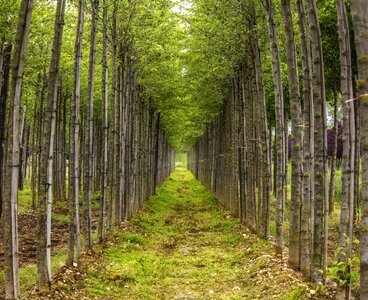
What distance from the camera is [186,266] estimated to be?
34.8ft

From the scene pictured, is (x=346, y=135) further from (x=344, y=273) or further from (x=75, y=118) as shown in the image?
(x=75, y=118)

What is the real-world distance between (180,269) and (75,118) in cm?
453

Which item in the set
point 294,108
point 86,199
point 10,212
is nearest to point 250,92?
point 294,108

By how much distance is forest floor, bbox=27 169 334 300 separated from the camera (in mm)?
7664

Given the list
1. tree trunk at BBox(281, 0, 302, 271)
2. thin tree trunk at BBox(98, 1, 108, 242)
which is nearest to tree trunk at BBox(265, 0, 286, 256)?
tree trunk at BBox(281, 0, 302, 271)

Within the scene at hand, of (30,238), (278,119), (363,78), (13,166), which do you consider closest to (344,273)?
(363,78)

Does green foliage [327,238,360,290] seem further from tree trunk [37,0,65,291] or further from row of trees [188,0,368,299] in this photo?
tree trunk [37,0,65,291]

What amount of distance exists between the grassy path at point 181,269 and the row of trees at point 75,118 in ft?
2.23

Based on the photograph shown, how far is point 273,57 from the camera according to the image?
10.1 meters

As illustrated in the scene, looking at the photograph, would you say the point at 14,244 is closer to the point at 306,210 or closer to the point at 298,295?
the point at 298,295

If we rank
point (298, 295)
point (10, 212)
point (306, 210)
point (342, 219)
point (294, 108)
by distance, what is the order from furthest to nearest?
point (294, 108) < point (306, 210) < point (298, 295) < point (342, 219) < point (10, 212)

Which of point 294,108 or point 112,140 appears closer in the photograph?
point 294,108

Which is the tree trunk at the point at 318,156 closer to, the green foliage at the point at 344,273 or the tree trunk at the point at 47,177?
the green foliage at the point at 344,273

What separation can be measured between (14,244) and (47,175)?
5.08ft
